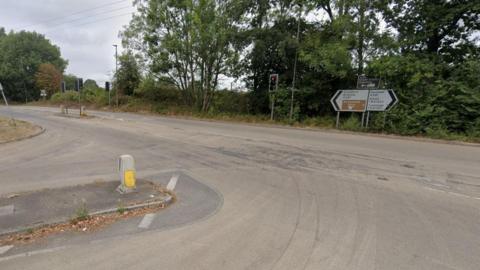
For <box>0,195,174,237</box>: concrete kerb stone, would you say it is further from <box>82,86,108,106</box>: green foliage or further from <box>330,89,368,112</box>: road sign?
<box>82,86,108,106</box>: green foliage

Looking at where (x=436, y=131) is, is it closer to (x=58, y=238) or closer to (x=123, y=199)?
(x=123, y=199)

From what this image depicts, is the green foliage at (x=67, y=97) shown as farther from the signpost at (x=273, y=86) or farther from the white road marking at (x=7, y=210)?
the white road marking at (x=7, y=210)

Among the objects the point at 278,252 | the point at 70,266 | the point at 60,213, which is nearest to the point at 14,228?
the point at 60,213

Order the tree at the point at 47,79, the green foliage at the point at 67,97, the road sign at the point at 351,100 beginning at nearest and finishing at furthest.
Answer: the road sign at the point at 351,100, the green foliage at the point at 67,97, the tree at the point at 47,79

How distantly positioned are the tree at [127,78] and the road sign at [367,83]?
27280mm

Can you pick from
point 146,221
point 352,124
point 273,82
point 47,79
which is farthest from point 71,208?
point 47,79

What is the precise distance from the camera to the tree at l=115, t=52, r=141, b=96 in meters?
33.6

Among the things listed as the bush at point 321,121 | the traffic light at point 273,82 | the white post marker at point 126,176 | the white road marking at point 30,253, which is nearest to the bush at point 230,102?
the traffic light at point 273,82

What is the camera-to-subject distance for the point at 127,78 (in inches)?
1358

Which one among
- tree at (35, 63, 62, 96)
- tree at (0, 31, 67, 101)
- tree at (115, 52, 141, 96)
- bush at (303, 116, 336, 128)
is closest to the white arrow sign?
bush at (303, 116, 336, 128)

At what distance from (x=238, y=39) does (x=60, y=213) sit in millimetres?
18770

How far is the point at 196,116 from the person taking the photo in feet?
79.0

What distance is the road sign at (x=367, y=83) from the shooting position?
15105 mm

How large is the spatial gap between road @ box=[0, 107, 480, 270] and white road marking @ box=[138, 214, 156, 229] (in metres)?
0.16
